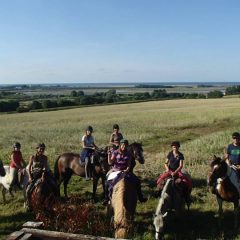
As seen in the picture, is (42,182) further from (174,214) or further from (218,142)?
(218,142)

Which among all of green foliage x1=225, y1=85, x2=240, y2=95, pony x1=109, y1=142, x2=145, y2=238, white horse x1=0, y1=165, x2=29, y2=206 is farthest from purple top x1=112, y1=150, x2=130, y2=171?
Answer: green foliage x1=225, y1=85, x2=240, y2=95

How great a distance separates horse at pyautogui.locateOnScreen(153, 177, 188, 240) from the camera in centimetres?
819

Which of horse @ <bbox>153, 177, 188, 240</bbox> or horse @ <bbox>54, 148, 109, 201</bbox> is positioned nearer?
horse @ <bbox>153, 177, 188, 240</bbox>

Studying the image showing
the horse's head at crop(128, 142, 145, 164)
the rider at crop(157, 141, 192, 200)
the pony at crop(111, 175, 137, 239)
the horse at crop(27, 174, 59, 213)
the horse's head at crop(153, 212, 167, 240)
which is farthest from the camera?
the horse's head at crop(128, 142, 145, 164)

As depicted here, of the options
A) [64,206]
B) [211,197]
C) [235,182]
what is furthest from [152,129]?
[64,206]

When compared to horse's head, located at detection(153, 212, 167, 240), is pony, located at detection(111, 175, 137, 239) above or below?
above

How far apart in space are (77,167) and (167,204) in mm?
5361

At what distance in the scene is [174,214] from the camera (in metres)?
10.8

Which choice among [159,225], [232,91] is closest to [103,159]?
[159,225]

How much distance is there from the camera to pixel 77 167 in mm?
13773

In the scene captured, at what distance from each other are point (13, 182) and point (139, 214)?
438 cm

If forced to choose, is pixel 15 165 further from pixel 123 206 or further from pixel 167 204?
pixel 167 204

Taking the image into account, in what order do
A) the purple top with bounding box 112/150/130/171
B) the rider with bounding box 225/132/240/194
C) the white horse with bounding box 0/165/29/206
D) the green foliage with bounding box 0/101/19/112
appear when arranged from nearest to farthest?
the purple top with bounding box 112/150/130/171, the rider with bounding box 225/132/240/194, the white horse with bounding box 0/165/29/206, the green foliage with bounding box 0/101/19/112

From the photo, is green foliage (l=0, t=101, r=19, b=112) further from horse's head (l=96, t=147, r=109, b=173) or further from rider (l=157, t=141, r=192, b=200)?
rider (l=157, t=141, r=192, b=200)
